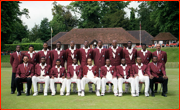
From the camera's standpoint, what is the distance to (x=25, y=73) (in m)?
9.98

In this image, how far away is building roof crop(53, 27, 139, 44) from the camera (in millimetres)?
53188

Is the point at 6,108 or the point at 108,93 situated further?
the point at 108,93

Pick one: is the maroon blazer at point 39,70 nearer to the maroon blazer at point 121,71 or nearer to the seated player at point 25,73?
the seated player at point 25,73

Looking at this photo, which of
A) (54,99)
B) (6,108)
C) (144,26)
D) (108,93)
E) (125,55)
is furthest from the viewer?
(144,26)

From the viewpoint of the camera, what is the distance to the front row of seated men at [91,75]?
9.67 m

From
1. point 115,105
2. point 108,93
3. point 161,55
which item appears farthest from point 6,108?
point 161,55

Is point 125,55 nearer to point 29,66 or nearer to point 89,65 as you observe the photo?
point 89,65

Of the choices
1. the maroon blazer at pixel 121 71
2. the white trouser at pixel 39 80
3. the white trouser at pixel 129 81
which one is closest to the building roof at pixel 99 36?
the maroon blazer at pixel 121 71

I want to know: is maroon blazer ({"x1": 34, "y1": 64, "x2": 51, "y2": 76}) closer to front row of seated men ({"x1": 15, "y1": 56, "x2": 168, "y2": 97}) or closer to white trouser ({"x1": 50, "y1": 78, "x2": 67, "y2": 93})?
front row of seated men ({"x1": 15, "y1": 56, "x2": 168, "y2": 97})

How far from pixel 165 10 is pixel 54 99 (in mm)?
26767

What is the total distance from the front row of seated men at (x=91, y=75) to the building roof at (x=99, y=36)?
4251 cm

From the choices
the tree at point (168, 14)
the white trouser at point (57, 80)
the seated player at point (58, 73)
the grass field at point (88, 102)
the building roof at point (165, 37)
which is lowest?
the grass field at point (88, 102)

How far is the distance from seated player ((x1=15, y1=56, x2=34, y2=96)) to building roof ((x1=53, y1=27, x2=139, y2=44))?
42.9m

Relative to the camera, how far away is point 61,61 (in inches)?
429
